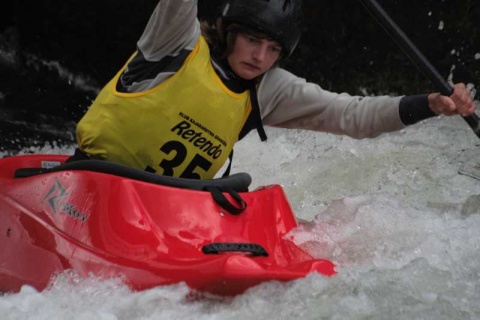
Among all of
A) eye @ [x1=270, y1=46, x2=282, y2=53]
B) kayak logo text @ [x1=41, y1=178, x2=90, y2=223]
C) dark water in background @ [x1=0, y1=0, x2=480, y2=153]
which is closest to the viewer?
kayak logo text @ [x1=41, y1=178, x2=90, y2=223]

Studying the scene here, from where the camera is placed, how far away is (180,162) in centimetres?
258

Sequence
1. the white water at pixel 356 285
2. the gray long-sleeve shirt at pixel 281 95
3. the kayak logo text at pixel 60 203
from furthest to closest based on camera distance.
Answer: the gray long-sleeve shirt at pixel 281 95 < the kayak logo text at pixel 60 203 < the white water at pixel 356 285

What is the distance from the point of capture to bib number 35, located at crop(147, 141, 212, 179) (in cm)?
254

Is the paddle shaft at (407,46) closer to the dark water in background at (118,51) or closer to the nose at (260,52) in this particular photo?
the nose at (260,52)

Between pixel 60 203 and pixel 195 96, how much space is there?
0.55 m

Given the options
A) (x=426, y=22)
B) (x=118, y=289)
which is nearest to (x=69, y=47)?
(x=426, y=22)

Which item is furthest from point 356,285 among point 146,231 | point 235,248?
point 146,231

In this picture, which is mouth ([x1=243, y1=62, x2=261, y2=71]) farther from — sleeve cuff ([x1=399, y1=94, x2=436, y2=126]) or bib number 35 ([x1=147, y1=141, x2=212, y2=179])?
sleeve cuff ([x1=399, y1=94, x2=436, y2=126])

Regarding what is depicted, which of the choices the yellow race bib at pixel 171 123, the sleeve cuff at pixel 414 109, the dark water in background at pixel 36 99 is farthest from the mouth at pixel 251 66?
the dark water in background at pixel 36 99

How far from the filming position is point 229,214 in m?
2.30

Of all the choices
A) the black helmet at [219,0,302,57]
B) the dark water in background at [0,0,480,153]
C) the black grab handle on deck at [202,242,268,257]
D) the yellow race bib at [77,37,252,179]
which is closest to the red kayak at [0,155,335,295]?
the black grab handle on deck at [202,242,268,257]

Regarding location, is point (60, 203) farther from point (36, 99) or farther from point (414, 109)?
point (36, 99)

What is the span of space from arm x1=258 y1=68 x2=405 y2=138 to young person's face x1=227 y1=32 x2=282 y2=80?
156 millimetres

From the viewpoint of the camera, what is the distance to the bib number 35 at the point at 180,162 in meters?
2.54
